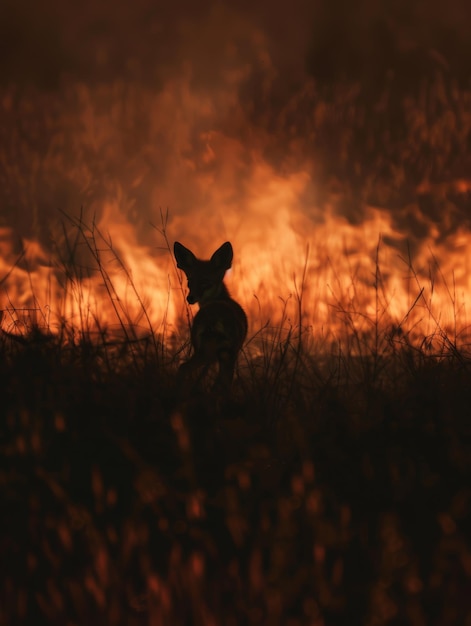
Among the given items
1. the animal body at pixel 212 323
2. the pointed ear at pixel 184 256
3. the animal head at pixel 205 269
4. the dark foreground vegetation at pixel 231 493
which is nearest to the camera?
the dark foreground vegetation at pixel 231 493

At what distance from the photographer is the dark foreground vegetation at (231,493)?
201cm

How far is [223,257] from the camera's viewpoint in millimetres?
6172

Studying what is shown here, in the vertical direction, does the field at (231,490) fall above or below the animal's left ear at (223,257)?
below

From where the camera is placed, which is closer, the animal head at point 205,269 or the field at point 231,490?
the field at point 231,490

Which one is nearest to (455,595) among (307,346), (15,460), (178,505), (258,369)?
(178,505)

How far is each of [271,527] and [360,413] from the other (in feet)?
3.25

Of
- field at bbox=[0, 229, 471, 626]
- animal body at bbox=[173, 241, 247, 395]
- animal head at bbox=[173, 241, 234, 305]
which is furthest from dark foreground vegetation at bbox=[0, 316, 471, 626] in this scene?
animal head at bbox=[173, 241, 234, 305]

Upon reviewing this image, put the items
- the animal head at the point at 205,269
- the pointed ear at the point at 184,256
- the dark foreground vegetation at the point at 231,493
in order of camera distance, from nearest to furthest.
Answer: the dark foreground vegetation at the point at 231,493
the animal head at the point at 205,269
the pointed ear at the point at 184,256

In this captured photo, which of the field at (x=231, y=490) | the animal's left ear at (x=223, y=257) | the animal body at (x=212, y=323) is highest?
the animal's left ear at (x=223, y=257)

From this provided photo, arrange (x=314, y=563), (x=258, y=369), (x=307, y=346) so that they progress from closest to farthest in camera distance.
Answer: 1. (x=314, y=563)
2. (x=258, y=369)
3. (x=307, y=346)

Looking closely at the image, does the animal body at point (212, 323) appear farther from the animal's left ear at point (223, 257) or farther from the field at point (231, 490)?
the field at point (231, 490)

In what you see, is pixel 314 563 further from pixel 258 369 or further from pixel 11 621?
pixel 258 369

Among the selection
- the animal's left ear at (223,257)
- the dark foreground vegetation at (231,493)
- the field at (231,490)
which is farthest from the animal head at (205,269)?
the dark foreground vegetation at (231,493)

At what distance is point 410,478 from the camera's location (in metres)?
2.68
